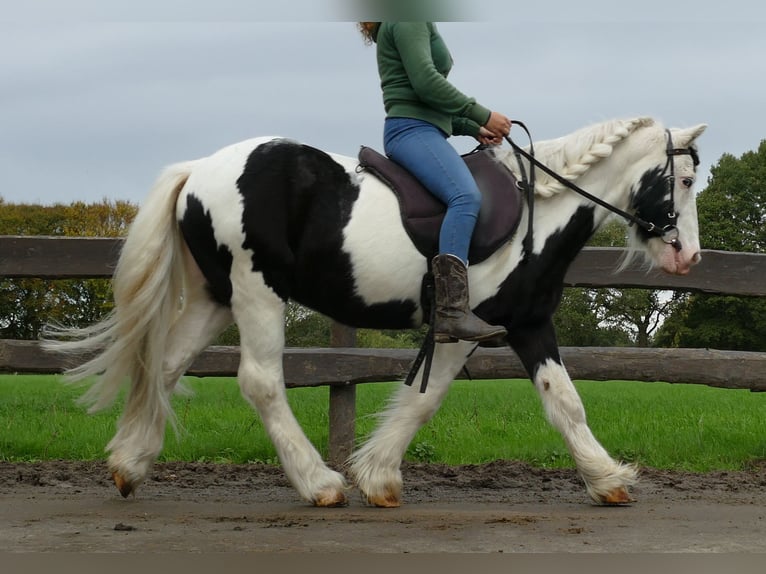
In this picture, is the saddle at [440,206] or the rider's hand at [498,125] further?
the rider's hand at [498,125]

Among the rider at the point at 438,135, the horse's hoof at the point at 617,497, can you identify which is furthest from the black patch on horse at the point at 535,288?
the horse's hoof at the point at 617,497

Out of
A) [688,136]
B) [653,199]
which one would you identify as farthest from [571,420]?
[688,136]

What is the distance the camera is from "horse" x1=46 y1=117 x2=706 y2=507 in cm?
515

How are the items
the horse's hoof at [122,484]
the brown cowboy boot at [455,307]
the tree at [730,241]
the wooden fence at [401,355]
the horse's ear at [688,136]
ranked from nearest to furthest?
the brown cowboy boot at [455,307] → the horse's hoof at [122,484] → the horse's ear at [688,136] → the wooden fence at [401,355] → the tree at [730,241]

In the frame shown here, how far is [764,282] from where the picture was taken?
23.4 feet

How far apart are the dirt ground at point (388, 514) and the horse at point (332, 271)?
35 cm

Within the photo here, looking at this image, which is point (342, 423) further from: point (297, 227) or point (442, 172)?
point (442, 172)

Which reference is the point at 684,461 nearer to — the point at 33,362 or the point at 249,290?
the point at 249,290

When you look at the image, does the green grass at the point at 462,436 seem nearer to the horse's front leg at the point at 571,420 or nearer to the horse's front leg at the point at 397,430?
the horse's front leg at the point at 397,430

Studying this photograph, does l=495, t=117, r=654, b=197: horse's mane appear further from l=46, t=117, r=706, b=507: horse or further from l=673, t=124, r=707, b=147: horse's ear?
l=673, t=124, r=707, b=147: horse's ear

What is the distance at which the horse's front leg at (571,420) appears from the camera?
529cm

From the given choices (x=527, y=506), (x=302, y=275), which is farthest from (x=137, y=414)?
(x=527, y=506)

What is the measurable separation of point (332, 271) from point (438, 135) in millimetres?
931

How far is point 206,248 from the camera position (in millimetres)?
5250
